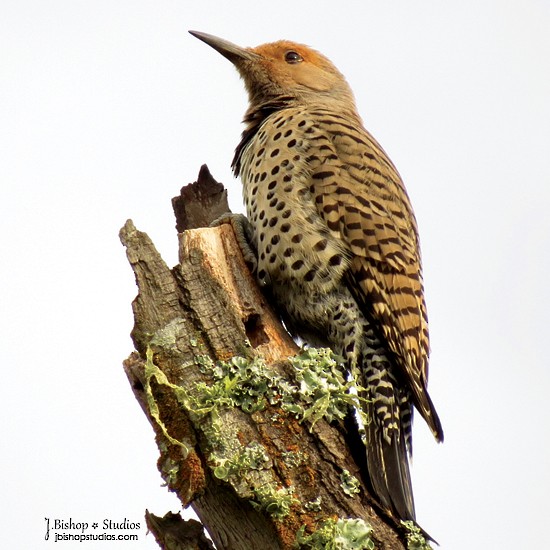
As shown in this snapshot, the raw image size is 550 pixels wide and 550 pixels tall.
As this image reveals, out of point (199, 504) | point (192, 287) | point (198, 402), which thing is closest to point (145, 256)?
point (192, 287)

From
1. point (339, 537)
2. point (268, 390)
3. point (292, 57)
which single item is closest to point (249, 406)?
point (268, 390)

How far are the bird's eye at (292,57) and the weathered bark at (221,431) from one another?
3303 millimetres

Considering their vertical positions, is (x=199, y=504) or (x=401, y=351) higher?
(x=401, y=351)

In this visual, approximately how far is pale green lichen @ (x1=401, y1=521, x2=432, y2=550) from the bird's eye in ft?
14.7

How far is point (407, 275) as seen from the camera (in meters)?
5.94

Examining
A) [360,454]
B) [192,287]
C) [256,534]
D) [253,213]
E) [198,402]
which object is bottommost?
[256,534]

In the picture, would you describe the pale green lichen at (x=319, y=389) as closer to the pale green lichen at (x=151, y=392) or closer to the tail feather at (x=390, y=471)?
the tail feather at (x=390, y=471)

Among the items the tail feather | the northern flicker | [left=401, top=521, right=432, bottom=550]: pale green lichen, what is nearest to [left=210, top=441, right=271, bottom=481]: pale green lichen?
the tail feather

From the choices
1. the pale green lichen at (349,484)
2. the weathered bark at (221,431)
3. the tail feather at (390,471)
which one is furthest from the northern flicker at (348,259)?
the weathered bark at (221,431)

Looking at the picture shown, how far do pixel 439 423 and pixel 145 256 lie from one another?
2170 millimetres

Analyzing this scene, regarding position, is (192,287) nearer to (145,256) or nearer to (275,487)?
(145,256)

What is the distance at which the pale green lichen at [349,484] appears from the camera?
445cm

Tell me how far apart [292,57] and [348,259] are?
2.72m

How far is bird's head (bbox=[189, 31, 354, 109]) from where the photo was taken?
7.37 m
